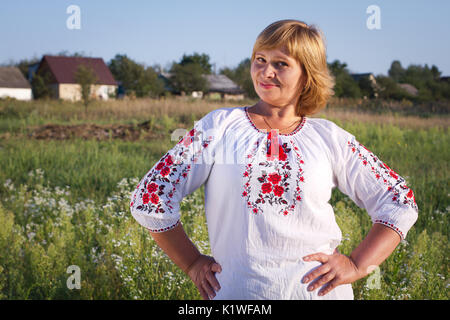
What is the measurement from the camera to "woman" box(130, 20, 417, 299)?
1.54m

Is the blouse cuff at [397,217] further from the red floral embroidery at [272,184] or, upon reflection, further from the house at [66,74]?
the house at [66,74]

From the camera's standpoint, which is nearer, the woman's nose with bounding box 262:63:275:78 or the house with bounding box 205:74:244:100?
the woman's nose with bounding box 262:63:275:78

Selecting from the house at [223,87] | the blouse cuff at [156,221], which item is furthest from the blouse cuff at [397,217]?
the house at [223,87]

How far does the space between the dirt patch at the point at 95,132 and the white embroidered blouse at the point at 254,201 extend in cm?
952

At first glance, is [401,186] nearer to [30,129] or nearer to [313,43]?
[313,43]

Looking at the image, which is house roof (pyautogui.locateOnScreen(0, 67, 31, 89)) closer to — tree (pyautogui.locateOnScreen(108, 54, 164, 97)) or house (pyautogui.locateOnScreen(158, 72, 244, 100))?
tree (pyautogui.locateOnScreen(108, 54, 164, 97))

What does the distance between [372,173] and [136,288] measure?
2.13 metres

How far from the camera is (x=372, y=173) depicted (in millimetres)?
1683

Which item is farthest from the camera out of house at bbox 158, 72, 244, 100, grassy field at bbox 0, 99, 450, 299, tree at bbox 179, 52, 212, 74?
tree at bbox 179, 52, 212, 74

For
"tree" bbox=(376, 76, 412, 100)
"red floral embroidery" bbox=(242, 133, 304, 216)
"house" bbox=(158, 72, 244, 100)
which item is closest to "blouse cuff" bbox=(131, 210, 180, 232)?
"red floral embroidery" bbox=(242, 133, 304, 216)

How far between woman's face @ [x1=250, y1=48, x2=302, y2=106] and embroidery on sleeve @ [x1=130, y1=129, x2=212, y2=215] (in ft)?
1.04

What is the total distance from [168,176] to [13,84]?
46.5 metres

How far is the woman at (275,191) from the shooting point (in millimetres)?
1539
